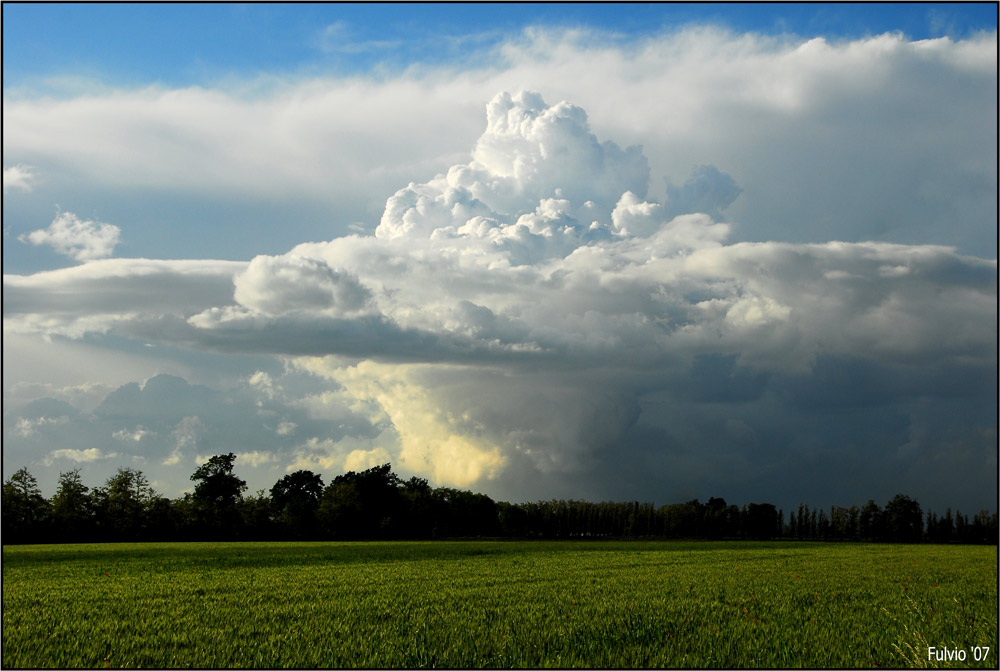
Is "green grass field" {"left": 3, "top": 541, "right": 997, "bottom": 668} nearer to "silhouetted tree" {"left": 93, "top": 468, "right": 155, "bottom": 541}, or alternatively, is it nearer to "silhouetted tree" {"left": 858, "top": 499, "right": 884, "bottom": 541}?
"silhouetted tree" {"left": 93, "top": 468, "right": 155, "bottom": 541}

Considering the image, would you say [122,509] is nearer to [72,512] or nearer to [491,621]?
[72,512]

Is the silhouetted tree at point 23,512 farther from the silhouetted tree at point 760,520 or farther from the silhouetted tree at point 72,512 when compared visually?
the silhouetted tree at point 760,520

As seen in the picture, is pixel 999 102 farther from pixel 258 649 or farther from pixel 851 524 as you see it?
pixel 851 524

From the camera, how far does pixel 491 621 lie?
1581cm

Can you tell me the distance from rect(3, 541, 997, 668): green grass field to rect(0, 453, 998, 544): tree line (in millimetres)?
73946

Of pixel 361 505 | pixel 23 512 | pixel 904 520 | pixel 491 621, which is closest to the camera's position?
pixel 491 621

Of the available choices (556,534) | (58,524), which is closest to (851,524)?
(556,534)

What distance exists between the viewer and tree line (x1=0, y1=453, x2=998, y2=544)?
9669 centimetres

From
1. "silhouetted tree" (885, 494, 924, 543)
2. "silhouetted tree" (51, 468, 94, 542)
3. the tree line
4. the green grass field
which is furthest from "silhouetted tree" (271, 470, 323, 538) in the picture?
"silhouetted tree" (885, 494, 924, 543)

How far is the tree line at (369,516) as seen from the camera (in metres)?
96.7

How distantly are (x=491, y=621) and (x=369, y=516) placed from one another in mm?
115865

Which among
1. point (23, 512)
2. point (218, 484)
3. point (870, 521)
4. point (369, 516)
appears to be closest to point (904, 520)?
point (870, 521)

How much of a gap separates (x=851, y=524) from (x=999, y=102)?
194 meters

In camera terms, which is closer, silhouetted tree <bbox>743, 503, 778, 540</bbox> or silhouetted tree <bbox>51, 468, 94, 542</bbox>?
silhouetted tree <bbox>51, 468, 94, 542</bbox>
